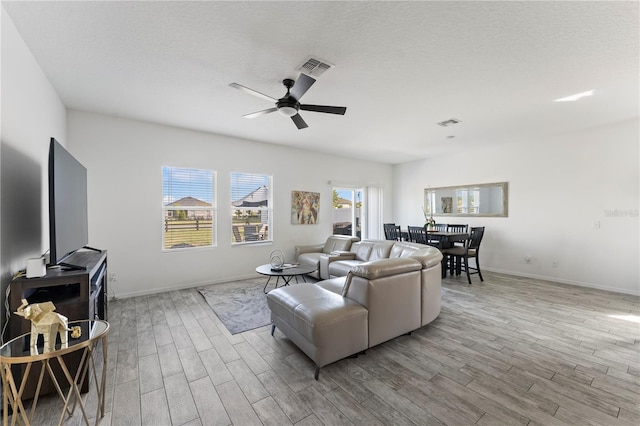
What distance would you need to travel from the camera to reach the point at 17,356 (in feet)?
4.17

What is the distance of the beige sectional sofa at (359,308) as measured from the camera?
6.79 feet

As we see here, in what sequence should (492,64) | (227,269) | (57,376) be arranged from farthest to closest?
(227,269) → (492,64) → (57,376)

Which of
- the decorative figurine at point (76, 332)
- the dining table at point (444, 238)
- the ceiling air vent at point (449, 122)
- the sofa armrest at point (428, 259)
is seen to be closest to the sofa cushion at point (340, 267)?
the sofa armrest at point (428, 259)

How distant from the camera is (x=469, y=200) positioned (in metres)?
5.96

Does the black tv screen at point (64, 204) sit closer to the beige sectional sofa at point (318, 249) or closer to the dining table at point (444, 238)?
the beige sectional sofa at point (318, 249)

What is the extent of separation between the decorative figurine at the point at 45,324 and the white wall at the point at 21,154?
820 mm

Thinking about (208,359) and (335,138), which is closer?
(208,359)

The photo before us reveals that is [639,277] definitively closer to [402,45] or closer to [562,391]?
[562,391]

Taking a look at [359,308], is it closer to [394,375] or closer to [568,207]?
[394,375]

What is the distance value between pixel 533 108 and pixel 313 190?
157 inches

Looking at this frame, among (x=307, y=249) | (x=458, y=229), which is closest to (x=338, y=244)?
(x=307, y=249)

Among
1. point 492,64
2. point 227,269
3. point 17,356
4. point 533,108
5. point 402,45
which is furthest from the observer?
point 227,269

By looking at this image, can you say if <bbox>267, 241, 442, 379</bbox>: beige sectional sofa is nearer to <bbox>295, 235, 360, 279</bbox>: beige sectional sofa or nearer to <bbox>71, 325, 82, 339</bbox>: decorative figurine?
<bbox>71, 325, 82, 339</bbox>: decorative figurine

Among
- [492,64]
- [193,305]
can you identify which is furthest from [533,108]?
[193,305]
